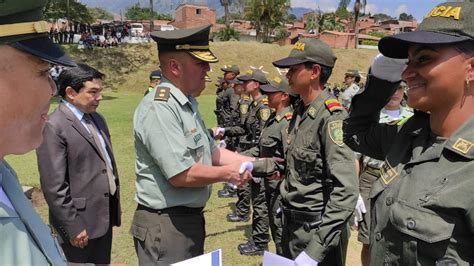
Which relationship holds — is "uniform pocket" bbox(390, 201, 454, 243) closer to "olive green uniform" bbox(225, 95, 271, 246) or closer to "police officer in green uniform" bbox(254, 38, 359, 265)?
"police officer in green uniform" bbox(254, 38, 359, 265)

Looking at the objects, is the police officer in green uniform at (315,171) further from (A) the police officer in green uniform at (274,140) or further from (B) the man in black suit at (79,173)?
(B) the man in black suit at (79,173)

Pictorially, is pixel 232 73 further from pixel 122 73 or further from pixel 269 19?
pixel 269 19

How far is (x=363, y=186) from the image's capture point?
4.35m

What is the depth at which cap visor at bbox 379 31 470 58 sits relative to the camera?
149 centimetres

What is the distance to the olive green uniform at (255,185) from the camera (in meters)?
5.21

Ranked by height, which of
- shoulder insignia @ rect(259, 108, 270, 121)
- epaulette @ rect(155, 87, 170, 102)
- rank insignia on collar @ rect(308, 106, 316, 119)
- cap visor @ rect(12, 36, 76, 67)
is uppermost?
cap visor @ rect(12, 36, 76, 67)

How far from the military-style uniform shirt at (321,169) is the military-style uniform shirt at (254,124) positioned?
10.4 feet

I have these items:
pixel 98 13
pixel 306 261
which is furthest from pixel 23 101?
pixel 98 13

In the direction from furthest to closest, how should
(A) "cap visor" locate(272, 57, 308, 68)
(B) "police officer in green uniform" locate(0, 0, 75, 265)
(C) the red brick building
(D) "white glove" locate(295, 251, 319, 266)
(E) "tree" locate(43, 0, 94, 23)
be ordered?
(C) the red brick building, (E) "tree" locate(43, 0, 94, 23), (A) "cap visor" locate(272, 57, 308, 68), (D) "white glove" locate(295, 251, 319, 266), (B) "police officer in green uniform" locate(0, 0, 75, 265)

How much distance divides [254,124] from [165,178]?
4371 mm

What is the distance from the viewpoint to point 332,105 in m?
2.78

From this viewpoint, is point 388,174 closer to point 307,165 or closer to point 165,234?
point 307,165

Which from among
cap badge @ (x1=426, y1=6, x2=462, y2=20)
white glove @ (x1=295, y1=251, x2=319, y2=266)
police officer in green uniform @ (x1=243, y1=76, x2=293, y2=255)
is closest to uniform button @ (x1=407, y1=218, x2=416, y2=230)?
cap badge @ (x1=426, y1=6, x2=462, y2=20)

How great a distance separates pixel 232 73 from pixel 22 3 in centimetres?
933
